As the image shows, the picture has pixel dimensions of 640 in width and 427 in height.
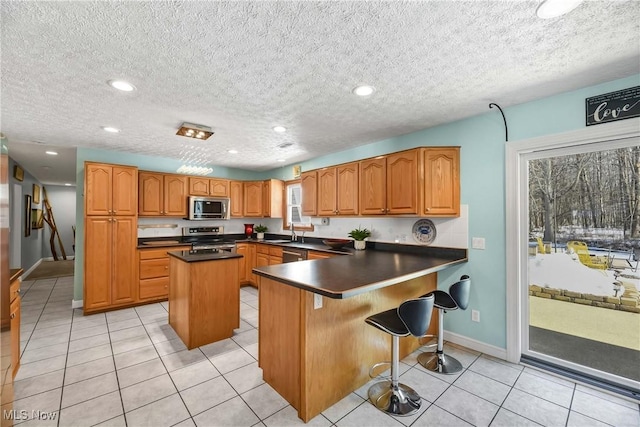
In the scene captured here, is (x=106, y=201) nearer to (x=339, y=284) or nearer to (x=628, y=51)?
(x=339, y=284)

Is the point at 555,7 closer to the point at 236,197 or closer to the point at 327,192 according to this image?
the point at 327,192

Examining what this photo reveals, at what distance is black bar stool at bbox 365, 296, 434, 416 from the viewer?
186 centimetres

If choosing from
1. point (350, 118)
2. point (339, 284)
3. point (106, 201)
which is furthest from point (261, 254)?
point (339, 284)

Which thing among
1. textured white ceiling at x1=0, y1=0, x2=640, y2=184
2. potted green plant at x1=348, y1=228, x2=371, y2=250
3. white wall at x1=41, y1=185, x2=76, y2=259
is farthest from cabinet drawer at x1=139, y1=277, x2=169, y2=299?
white wall at x1=41, y1=185, x2=76, y2=259

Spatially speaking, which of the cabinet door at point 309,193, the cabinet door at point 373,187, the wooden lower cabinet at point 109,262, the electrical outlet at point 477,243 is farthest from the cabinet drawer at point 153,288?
the electrical outlet at point 477,243

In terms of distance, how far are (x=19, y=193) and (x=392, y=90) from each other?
8056 mm

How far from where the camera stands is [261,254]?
5.43 metres

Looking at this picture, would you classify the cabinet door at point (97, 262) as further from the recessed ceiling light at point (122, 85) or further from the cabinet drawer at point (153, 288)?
the recessed ceiling light at point (122, 85)

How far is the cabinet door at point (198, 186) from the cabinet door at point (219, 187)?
0.08 m

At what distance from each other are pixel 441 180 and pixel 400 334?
1867mm

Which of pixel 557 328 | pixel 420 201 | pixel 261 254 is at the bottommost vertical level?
pixel 557 328

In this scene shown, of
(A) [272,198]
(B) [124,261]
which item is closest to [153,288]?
(B) [124,261]

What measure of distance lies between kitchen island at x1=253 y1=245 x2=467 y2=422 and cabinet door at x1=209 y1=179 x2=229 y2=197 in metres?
3.63

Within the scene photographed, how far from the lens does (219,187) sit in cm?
553
